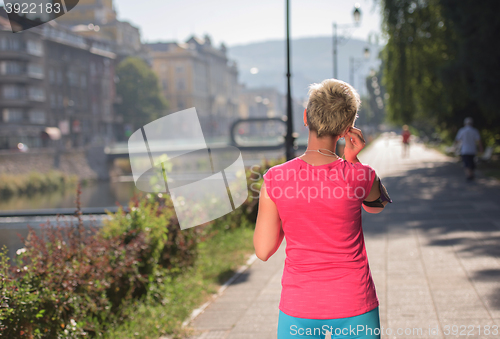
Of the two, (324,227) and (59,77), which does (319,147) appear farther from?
(59,77)

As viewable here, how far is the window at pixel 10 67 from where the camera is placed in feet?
194

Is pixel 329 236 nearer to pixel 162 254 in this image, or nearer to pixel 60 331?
pixel 60 331

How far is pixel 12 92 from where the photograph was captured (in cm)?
5922

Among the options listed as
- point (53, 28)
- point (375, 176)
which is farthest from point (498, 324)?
point (53, 28)

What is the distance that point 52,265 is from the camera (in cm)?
398

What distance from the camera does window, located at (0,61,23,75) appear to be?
2329 inches

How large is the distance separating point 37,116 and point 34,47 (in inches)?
327

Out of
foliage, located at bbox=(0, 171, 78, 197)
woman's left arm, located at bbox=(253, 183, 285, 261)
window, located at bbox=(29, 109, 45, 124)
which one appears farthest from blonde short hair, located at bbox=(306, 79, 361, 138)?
window, located at bbox=(29, 109, 45, 124)

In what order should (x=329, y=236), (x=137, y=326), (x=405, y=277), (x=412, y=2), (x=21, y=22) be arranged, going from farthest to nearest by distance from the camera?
(x=412, y=2)
(x=405, y=277)
(x=137, y=326)
(x=21, y=22)
(x=329, y=236)

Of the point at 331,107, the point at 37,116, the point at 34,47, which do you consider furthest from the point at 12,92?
the point at 331,107

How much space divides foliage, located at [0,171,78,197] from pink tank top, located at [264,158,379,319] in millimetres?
38440

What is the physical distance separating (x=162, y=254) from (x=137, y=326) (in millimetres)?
1700

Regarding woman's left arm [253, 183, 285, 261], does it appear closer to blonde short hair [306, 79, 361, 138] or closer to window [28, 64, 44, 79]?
blonde short hair [306, 79, 361, 138]

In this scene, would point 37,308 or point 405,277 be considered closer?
point 37,308
